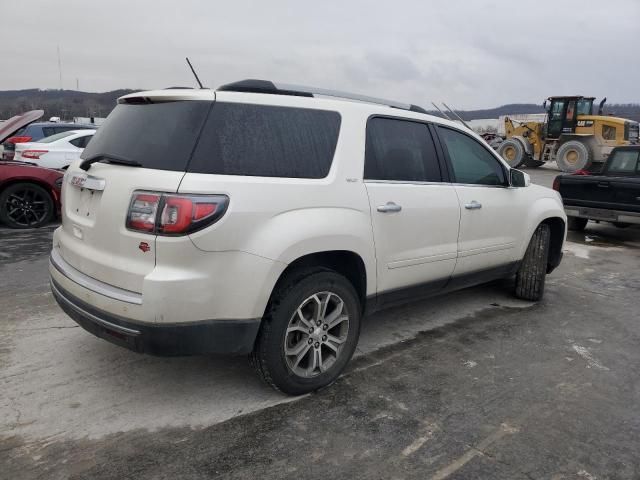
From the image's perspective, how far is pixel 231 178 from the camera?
259 centimetres

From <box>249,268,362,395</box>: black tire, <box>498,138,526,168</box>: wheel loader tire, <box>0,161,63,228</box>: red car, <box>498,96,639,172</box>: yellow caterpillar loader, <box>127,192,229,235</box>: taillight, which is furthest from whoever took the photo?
<box>498,138,526,168</box>: wheel loader tire

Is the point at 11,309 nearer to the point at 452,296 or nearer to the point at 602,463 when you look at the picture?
the point at 452,296

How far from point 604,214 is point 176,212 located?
8.04 metres

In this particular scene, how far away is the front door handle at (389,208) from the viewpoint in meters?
3.27

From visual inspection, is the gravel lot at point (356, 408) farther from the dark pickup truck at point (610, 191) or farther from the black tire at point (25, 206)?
the dark pickup truck at point (610, 191)

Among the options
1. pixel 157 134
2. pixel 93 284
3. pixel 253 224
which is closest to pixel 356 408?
pixel 253 224

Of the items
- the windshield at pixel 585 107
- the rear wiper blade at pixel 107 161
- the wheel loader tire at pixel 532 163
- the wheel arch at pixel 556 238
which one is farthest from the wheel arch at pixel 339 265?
the wheel loader tire at pixel 532 163

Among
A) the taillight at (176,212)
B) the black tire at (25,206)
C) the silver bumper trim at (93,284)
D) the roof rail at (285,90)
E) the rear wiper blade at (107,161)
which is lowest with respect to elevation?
the black tire at (25,206)

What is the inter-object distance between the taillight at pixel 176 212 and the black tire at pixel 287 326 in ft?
2.05

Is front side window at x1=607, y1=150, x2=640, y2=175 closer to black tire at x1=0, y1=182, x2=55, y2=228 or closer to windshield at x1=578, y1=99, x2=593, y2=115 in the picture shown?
black tire at x1=0, y1=182, x2=55, y2=228

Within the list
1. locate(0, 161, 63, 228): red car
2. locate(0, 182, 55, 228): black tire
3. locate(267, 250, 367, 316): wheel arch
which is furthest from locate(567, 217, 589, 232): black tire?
locate(0, 182, 55, 228): black tire

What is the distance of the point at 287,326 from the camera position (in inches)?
113

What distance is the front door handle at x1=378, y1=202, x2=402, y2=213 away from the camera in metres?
3.27

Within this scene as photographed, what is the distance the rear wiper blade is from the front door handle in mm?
1508
